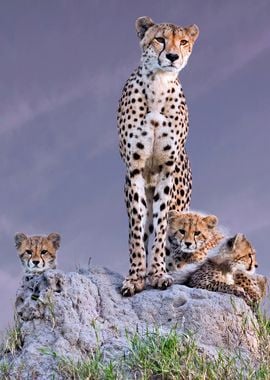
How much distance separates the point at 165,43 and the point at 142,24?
423 millimetres

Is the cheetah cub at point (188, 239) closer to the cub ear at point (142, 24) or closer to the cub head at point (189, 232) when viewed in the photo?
the cub head at point (189, 232)

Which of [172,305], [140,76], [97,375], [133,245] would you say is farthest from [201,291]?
[140,76]

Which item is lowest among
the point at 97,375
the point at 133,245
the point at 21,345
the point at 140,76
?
the point at 97,375

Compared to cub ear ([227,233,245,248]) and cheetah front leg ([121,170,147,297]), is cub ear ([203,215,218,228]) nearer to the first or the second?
cub ear ([227,233,245,248])

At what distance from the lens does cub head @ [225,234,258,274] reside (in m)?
7.24

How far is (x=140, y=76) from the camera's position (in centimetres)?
746

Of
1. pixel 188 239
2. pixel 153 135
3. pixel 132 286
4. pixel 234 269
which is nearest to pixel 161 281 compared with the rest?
pixel 132 286

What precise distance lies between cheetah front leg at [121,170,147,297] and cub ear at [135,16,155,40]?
3.91ft

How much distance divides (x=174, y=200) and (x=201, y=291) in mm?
1607

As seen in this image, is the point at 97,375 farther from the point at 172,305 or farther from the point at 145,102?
the point at 145,102

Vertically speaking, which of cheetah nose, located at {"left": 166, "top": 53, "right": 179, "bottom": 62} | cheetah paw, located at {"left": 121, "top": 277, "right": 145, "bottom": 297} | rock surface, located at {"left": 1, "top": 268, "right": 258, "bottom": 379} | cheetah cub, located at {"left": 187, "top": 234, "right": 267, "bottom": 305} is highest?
cheetah nose, located at {"left": 166, "top": 53, "right": 179, "bottom": 62}

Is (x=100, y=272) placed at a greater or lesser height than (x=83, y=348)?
greater


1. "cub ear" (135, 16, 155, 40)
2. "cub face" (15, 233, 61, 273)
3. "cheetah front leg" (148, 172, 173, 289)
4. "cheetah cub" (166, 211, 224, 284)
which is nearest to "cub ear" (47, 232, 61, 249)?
"cub face" (15, 233, 61, 273)

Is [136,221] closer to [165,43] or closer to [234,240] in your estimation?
[234,240]
